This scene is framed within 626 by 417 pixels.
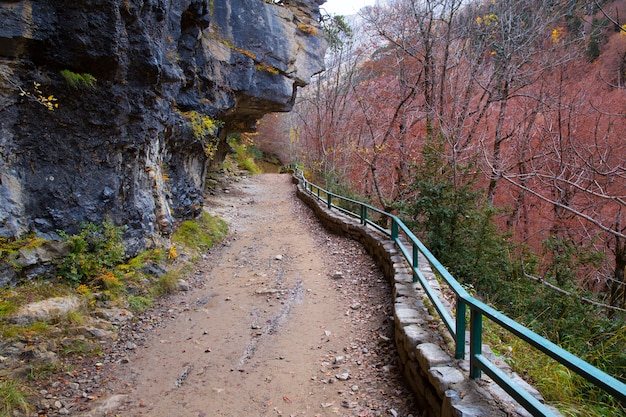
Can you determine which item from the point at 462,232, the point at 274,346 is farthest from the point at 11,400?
the point at 462,232

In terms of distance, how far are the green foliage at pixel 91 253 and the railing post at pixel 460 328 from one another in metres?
5.25

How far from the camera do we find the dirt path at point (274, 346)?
12.1 ft

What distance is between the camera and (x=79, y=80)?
575cm

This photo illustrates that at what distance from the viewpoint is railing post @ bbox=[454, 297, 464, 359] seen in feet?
9.65

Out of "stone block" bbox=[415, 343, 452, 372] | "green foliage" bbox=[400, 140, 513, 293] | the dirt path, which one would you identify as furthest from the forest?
the dirt path

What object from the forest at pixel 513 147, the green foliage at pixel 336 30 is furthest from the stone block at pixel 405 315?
the green foliage at pixel 336 30

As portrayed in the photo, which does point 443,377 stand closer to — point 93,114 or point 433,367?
point 433,367

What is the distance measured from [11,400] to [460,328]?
414 centimetres

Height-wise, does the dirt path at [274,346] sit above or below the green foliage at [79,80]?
below

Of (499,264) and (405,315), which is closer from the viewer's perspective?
(405,315)

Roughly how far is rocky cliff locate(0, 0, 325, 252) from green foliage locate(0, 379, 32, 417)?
224cm

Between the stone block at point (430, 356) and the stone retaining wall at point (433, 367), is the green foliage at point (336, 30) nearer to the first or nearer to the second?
the stone retaining wall at point (433, 367)

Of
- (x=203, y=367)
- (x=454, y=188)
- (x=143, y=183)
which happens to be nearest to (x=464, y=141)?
(x=454, y=188)

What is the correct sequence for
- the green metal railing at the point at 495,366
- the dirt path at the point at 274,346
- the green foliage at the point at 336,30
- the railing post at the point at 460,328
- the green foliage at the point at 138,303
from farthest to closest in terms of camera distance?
1. the green foliage at the point at 336,30
2. the green foliage at the point at 138,303
3. the dirt path at the point at 274,346
4. the railing post at the point at 460,328
5. the green metal railing at the point at 495,366
